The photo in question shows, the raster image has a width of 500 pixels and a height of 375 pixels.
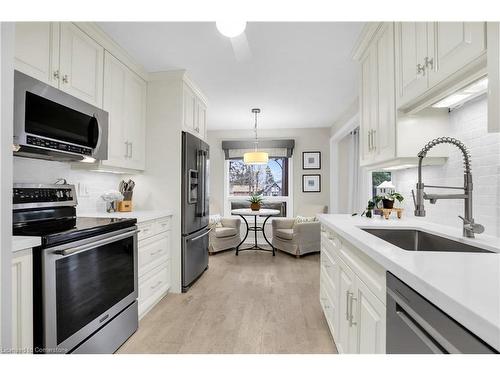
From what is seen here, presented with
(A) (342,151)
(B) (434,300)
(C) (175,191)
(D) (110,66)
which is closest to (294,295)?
(C) (175,191)

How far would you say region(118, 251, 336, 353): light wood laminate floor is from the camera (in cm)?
192

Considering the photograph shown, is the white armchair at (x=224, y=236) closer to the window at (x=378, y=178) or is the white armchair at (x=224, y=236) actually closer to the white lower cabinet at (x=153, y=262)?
the white lower cabinet at (x=153, y=262)

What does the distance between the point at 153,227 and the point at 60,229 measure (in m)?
1.08

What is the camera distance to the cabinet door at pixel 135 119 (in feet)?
8.76

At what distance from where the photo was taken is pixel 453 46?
3.80 ft

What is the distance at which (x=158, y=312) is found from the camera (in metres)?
2.45

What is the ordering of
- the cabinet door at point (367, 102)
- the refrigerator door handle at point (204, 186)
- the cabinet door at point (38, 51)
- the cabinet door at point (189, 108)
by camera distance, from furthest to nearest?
the refrigerator door handle at point (204, 186), the cabinet door at point (189, 108), the cabinet door at point (367, 102), the cabinet door at point (38, 51)

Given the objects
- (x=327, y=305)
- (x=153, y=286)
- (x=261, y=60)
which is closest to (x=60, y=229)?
(x=153, y=286)

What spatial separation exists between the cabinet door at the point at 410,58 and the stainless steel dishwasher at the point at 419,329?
1104 mm

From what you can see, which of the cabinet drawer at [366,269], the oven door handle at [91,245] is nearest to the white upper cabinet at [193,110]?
the oven door handle at [91,245]

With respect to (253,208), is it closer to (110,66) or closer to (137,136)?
(137,136)

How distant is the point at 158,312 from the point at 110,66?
2.27 m

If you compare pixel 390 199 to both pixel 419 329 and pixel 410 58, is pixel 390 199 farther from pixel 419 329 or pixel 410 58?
pixel 419 329

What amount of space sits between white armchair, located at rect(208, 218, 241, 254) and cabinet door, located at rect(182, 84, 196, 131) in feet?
6.48
